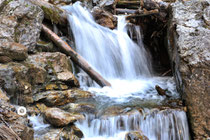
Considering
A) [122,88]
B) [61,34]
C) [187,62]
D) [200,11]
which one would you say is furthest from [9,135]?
[61,34]

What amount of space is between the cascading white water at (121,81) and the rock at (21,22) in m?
1.70

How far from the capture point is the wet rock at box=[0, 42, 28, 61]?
433 centimetres

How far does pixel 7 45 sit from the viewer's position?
439cm

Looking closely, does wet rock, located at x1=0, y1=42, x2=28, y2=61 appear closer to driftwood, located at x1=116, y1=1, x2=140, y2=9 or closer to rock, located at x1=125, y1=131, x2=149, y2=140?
rock, located at x1=125, y1=131, x2=149, y2=140

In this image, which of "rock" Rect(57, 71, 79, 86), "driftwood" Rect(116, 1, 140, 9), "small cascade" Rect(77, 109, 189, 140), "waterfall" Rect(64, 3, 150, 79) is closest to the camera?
"small cascade" Rect(77, 109, 189, 140)

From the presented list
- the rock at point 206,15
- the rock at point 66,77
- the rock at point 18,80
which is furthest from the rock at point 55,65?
the rock at point 206,15

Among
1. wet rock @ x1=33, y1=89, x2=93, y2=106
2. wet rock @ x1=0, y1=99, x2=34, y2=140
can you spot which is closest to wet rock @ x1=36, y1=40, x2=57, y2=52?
wet rock @ x1=33, y1=89, x2=93, y2=106

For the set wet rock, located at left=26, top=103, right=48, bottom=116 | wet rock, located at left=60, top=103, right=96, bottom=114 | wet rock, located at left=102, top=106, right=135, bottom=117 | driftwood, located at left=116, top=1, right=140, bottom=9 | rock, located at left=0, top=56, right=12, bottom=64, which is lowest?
wet rock, located at left=102, top=106, right=135, bottom=117

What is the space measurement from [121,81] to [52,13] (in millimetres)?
3400

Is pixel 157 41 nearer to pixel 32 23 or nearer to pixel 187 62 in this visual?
pixel 187 62

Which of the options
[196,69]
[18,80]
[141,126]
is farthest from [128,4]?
[141,126]

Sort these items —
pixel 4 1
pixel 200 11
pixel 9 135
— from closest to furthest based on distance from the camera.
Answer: pixel 9 135 < pixel 200 11 < pixel 4 1

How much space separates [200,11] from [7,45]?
4665 mm

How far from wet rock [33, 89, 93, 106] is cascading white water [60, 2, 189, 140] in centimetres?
46
